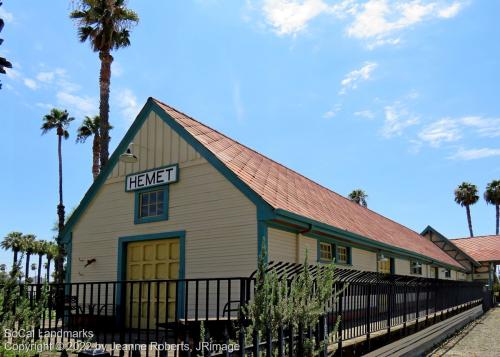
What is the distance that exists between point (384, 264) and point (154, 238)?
9164 mm

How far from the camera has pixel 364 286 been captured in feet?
27.2

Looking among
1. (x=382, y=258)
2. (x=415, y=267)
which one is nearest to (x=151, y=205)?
(x=382, y=258)

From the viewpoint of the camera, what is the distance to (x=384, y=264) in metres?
17.6

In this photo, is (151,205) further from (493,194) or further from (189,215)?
(493,194)

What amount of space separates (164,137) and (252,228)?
3688mm

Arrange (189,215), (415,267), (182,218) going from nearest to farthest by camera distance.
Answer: (189,215) < (182,218) < (415,267)

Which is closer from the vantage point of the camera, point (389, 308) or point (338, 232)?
point (389, 308)

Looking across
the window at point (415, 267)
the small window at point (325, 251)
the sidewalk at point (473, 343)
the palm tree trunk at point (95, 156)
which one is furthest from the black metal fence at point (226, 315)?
the palm tree trunk at point (95, 156)

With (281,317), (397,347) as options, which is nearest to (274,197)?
(397,347)

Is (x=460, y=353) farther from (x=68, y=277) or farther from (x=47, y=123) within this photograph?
(x=47, y=123)

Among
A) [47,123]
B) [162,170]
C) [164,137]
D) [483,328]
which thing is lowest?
[483,328]

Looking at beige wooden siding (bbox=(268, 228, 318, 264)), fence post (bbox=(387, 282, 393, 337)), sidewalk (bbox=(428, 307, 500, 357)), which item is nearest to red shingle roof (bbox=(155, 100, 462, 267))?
beige wooden siding (bbox=(268, 228, 318, 264))

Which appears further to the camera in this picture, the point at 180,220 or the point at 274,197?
the point at 180,220

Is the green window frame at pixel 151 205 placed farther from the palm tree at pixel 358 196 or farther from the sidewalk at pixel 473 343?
the palm tree at pixel 358 196
